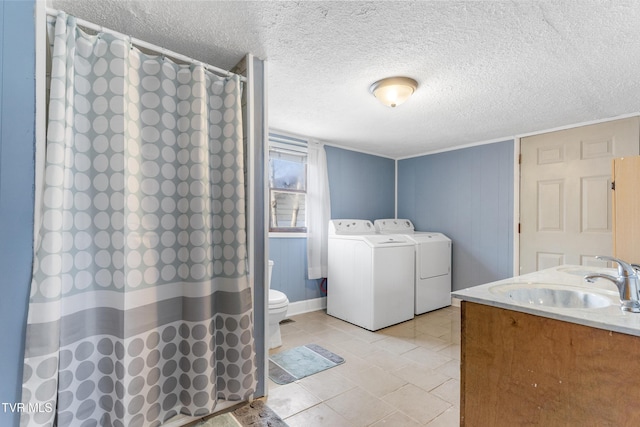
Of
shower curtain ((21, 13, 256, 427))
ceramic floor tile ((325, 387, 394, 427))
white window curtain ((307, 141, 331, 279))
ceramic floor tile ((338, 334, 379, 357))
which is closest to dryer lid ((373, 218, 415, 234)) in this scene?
white window curtain ((307, 141, 331, 279))

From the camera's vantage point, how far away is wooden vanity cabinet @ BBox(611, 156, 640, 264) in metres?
2.02

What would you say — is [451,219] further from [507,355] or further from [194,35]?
[194,35]

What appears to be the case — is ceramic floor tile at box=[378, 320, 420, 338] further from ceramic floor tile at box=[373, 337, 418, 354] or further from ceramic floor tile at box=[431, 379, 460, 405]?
ceramic floor tile at box=[431, 379, 460, 405]

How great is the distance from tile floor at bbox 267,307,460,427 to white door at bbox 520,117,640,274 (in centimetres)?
130

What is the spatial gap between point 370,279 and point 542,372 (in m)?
1.98

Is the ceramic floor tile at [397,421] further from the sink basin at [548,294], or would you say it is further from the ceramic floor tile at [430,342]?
the ceramic floor tile at [430,342]

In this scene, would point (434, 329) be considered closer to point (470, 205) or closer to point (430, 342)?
point (430, 342)

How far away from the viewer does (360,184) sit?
3.96m

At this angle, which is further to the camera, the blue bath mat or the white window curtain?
the white window curtain

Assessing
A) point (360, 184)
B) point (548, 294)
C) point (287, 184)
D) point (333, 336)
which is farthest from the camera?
point (360, 184)

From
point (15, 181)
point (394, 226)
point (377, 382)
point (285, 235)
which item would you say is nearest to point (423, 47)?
point (15, 181)

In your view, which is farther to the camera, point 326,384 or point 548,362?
point 326,384

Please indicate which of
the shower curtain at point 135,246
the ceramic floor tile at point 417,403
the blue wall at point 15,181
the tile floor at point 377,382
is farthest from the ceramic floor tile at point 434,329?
the blue wall at point 15,181

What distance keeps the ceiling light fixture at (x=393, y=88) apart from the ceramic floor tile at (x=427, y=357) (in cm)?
196
